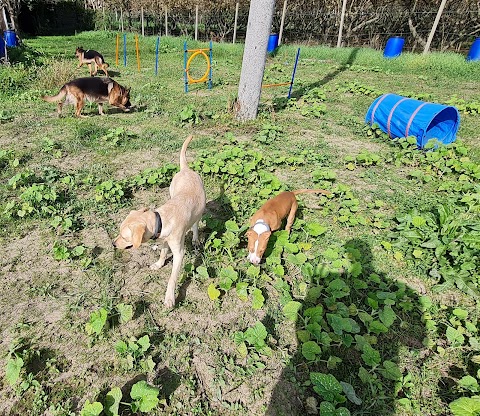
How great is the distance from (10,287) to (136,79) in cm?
1004

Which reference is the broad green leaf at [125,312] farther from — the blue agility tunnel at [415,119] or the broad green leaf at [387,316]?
the blue agility tunnel at [415,119]

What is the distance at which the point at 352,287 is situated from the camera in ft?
10.2

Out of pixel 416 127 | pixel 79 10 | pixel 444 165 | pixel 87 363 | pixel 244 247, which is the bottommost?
pixel 87 363

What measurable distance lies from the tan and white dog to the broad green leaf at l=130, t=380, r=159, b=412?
148cm

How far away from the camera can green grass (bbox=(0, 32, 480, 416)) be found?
2.27 meters

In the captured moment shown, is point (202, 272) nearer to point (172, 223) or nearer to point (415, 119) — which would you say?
point (172, 223)

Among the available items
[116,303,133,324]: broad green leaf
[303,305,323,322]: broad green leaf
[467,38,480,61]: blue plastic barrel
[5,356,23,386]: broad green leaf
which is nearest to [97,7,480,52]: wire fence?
[467,38,480,61]: blue plastic barrel

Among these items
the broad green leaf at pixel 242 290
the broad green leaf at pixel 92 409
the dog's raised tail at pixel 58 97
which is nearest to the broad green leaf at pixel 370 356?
the broad green leaf at pixel 242 290

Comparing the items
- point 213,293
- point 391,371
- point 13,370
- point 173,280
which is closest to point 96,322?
point 13,370

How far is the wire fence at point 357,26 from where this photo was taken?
17.1 metres

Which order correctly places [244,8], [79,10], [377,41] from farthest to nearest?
[79,10]
[244,8]
[377,41]

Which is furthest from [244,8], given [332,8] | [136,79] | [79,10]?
[79,10]

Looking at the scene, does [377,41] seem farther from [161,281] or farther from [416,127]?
[161,281]

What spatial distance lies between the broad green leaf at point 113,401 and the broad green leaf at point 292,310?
1.44m
